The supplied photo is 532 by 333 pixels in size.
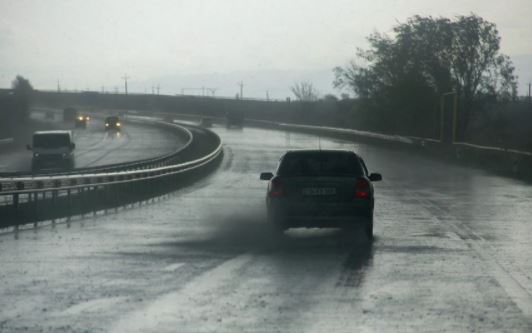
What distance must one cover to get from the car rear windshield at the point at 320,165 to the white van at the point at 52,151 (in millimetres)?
41943

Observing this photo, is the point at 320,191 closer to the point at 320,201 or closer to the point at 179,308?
the point at 320,201

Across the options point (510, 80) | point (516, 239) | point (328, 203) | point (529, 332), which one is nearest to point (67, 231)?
point (328, 203)

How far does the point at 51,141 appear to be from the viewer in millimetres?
60219

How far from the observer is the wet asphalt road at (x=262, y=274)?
989 cm

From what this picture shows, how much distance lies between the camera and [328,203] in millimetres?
17750

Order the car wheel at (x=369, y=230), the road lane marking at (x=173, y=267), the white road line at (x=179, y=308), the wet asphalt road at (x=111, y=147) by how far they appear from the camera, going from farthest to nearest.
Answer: the wet asphalt road at (x=111, y=147), the car wheel at (x=369, y=230), the road lane marking at (x=173, y=267), the white road line at (x=179, y=308)

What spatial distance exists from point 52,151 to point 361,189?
144ft

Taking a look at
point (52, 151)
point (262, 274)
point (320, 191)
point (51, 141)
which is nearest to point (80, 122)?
point (51, 141)

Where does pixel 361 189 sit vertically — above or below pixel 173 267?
above

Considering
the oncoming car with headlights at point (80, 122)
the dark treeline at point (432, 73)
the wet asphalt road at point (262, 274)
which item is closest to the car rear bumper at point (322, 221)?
the wet asphalt road at point (262, 274)

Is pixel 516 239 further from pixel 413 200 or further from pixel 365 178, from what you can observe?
pixel 413 200

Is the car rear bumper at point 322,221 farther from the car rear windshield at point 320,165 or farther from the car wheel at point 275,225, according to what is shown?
the car rear windshield at point 320,165

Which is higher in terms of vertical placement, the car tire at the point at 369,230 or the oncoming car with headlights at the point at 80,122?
the car tire at the point at 369,230

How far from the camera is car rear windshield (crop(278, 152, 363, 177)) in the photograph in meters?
18.2
